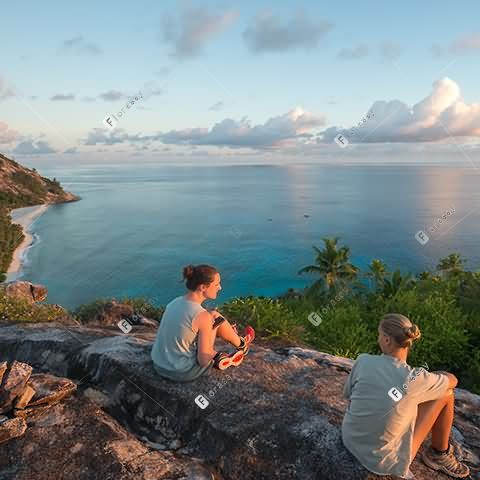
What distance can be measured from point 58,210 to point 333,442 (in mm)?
197462

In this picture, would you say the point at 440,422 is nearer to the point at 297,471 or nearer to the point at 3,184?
the point at 297,471

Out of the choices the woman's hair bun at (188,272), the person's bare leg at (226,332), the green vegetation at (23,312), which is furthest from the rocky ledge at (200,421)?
the green vegetation at (23,312)

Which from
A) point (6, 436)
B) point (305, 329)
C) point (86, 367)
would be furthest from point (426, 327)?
point (6, 436)

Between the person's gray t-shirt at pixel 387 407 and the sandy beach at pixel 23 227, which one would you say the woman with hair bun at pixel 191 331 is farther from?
the sandy beach at pixel 23 227

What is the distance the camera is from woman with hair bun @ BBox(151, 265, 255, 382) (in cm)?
565

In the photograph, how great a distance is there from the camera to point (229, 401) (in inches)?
225

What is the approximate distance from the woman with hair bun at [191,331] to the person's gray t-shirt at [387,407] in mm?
2097

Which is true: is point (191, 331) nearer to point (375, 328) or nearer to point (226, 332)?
point (226, 332)

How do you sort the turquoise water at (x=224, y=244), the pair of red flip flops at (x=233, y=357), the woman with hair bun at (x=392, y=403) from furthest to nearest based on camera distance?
1. the turquoise water at (x=224, y=244)
2. the pair of red flip flops at (x=233, y=357)
3. the woman with hair bun at (x=392, y=403)

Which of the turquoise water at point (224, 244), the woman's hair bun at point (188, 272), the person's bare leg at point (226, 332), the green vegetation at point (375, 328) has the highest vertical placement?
the woman's hair bun at point (188, 272)

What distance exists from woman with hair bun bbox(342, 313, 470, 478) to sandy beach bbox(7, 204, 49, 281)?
338ft

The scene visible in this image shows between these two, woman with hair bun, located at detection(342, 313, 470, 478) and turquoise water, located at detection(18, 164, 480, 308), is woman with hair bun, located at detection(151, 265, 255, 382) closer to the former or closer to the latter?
woman with hair bun, located at detection(342, 313, 470, 478)

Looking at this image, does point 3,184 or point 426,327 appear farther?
point 3,184

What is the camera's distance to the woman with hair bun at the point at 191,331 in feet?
18.5
